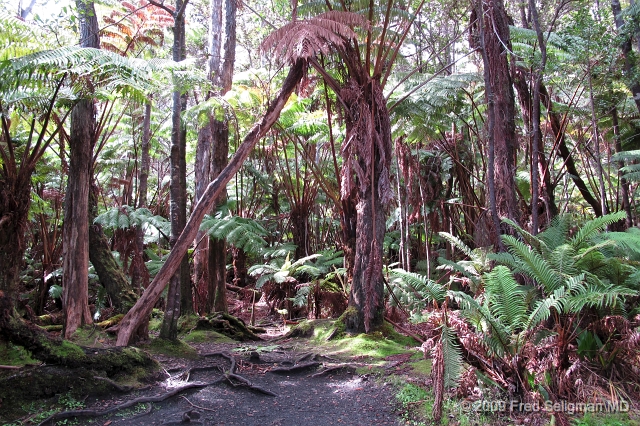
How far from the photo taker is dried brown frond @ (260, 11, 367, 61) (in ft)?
18.0

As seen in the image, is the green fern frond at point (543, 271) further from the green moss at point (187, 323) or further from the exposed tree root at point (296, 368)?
the green moss at point (187, 323)

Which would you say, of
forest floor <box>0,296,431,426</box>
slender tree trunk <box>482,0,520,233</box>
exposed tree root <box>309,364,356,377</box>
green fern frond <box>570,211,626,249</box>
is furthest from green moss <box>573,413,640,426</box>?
slender tree trunk <box>482,0,520,233</box>

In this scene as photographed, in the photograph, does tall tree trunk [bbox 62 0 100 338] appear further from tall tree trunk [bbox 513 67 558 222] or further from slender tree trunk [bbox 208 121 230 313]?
tall tree trunk [bbox 513 67 558 222]

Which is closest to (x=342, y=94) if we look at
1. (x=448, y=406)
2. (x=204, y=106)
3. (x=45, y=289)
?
(x=204, y=106)

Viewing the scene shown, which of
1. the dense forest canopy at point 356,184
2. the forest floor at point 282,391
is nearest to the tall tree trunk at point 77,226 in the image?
the dense forest canopy at point 356,184

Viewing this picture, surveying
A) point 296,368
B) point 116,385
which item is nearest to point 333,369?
point 296,368

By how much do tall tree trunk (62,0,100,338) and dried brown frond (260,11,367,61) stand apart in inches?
101

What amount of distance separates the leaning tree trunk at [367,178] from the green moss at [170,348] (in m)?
2.21

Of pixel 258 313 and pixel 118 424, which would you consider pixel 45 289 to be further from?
pixel 118 424

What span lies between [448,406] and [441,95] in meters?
5.91

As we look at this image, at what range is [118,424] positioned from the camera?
3814 mm

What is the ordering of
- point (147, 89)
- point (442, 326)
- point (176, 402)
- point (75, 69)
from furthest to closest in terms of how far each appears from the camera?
point (147, 89), point (75, 69), point (176, 402), point (442, 326)

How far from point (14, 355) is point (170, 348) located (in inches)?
78.8

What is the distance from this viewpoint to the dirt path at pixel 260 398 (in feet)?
13.4
